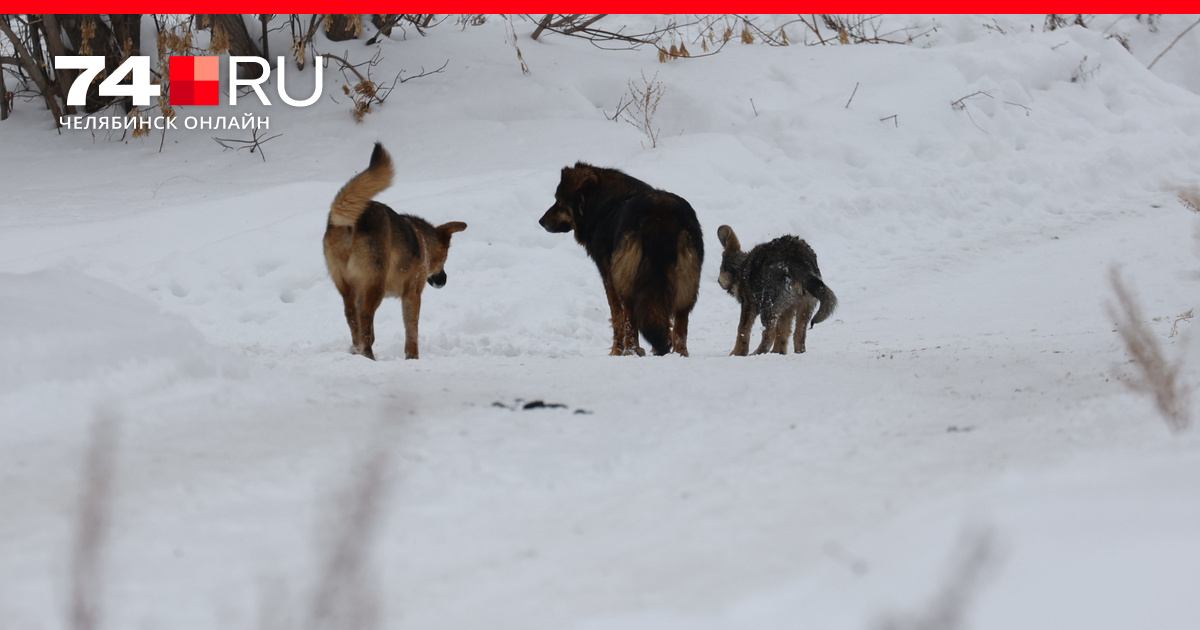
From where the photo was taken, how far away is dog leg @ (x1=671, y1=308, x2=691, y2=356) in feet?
20.7

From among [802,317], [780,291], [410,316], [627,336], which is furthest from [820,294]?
[410,316]

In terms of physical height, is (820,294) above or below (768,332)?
above

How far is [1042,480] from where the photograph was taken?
2.08 metres

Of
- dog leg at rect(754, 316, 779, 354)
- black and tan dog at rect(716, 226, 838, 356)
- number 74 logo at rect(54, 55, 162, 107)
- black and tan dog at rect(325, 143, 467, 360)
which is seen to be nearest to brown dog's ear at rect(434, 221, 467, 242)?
black and tan dog at rect(325, 143, 467, 360)

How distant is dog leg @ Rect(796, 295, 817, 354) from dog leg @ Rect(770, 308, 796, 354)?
5 cm

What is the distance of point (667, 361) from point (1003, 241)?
720 cm

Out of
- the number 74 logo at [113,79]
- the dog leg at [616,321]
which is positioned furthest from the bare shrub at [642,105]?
the dog leg at [616,321]

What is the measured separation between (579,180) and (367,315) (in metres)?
1.85

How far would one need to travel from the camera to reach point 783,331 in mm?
6547

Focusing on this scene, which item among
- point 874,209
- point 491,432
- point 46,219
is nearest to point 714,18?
point 874,209

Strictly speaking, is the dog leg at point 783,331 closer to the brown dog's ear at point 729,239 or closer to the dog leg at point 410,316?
the brown dog's ear at point 729,239

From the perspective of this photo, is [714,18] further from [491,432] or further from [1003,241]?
→ [491,432]

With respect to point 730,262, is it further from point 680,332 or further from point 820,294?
point 820,294

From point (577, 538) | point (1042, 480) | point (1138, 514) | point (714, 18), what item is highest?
point (1138, 514)
